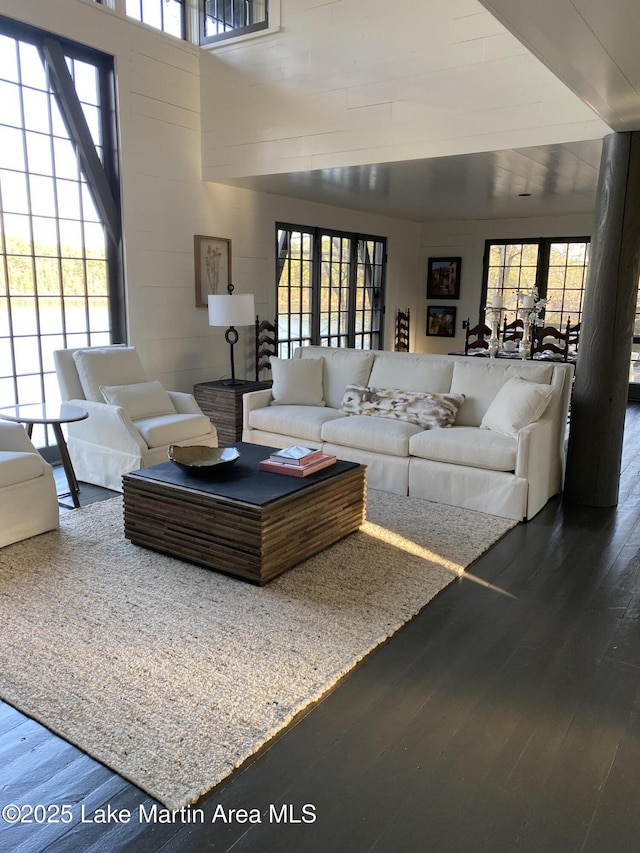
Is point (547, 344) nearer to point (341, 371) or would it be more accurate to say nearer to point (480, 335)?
point (480, 335)

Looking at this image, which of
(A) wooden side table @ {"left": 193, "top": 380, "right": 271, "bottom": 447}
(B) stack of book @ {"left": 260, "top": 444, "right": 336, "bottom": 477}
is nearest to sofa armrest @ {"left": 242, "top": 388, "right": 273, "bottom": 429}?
(A) wooden side table @ {"left": 193, "top": 380, "right": 271, "bottom": 447}

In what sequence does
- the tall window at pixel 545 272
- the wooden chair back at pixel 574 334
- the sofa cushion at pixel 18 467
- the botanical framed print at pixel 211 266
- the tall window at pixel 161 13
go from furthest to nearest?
the tall window at pixel 545 272
the wooden chair back at pixel 574 334
the botanical framed print at pixel 211 266
the tall window at pixel 161 13
the sofa cushion at pixel 18 467

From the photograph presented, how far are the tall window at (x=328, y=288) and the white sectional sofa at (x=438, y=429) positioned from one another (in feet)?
6.14

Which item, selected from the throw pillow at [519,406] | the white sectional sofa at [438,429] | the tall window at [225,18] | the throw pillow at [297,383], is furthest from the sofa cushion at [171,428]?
the tall window at [225,18]

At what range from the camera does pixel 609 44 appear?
2.29 m

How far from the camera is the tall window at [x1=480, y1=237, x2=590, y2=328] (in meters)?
8.46

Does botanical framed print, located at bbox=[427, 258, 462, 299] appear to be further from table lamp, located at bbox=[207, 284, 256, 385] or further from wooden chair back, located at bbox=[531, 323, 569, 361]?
table lamp, located at bbox=[207, 284, 256, 385]

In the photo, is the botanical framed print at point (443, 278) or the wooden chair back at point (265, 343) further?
the botanical framed print at point (443, 278)

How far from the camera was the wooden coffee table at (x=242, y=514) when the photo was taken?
3021mm

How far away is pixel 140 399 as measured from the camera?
4.71 meters

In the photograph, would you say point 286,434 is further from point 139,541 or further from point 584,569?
point 584,569

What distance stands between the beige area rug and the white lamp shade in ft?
7.87

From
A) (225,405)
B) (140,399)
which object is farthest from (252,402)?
(140,399)

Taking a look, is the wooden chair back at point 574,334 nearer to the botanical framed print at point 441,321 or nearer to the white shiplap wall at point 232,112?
the botanical framed print at point 441,321
